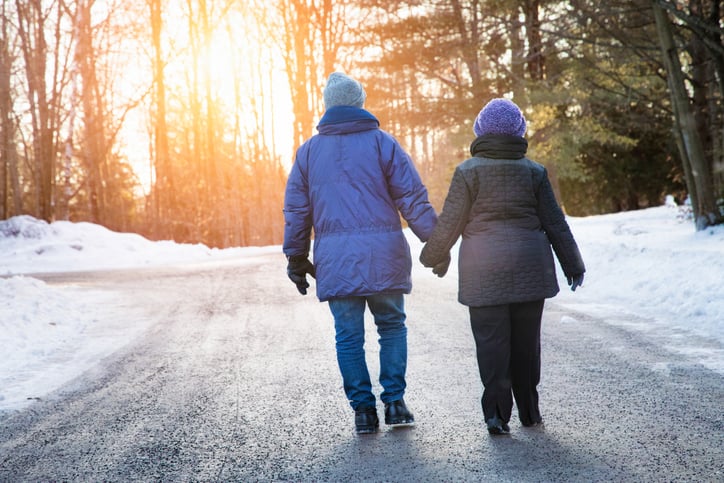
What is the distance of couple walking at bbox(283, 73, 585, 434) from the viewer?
3992 mm

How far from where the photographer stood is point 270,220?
38.5 meters

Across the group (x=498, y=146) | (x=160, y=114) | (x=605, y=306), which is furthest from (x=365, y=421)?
(x=160, y=114)

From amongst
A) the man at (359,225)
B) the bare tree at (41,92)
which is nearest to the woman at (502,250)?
the man at (359,225)

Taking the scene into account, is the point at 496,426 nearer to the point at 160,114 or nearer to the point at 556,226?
the point at 556,226

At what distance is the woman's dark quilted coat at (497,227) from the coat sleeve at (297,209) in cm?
77

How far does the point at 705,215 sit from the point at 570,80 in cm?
889

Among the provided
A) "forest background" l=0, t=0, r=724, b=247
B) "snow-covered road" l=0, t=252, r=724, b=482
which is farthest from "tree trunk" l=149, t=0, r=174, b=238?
"snow-covered road" l=0, t=252, r=724, b=482

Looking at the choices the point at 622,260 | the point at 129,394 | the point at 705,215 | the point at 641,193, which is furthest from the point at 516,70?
the point at 129,394

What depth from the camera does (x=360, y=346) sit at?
14.2 ft

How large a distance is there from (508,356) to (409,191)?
1.08 metres

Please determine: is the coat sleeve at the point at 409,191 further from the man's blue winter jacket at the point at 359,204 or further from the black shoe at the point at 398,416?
the black shoe at the point at 398,416

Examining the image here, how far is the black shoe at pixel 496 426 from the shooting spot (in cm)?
396

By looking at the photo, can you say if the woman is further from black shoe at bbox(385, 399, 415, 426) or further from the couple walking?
black shoe at bbox(385, 399, 415, 426)

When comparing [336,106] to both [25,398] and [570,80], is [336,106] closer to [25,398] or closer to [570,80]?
[25,398]
